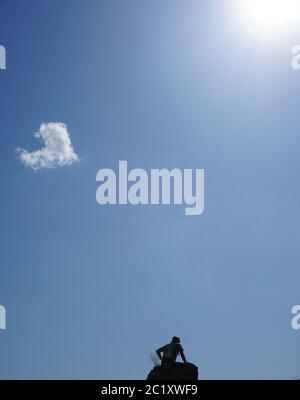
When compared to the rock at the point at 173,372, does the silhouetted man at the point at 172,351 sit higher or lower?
higher

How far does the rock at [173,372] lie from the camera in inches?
658

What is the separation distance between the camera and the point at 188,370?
16.9m

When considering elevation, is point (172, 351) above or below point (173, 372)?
above

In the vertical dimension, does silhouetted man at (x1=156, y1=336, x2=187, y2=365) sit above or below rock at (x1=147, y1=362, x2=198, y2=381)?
above

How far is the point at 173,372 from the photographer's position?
16797mm

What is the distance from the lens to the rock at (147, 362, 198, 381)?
54.8 feet
